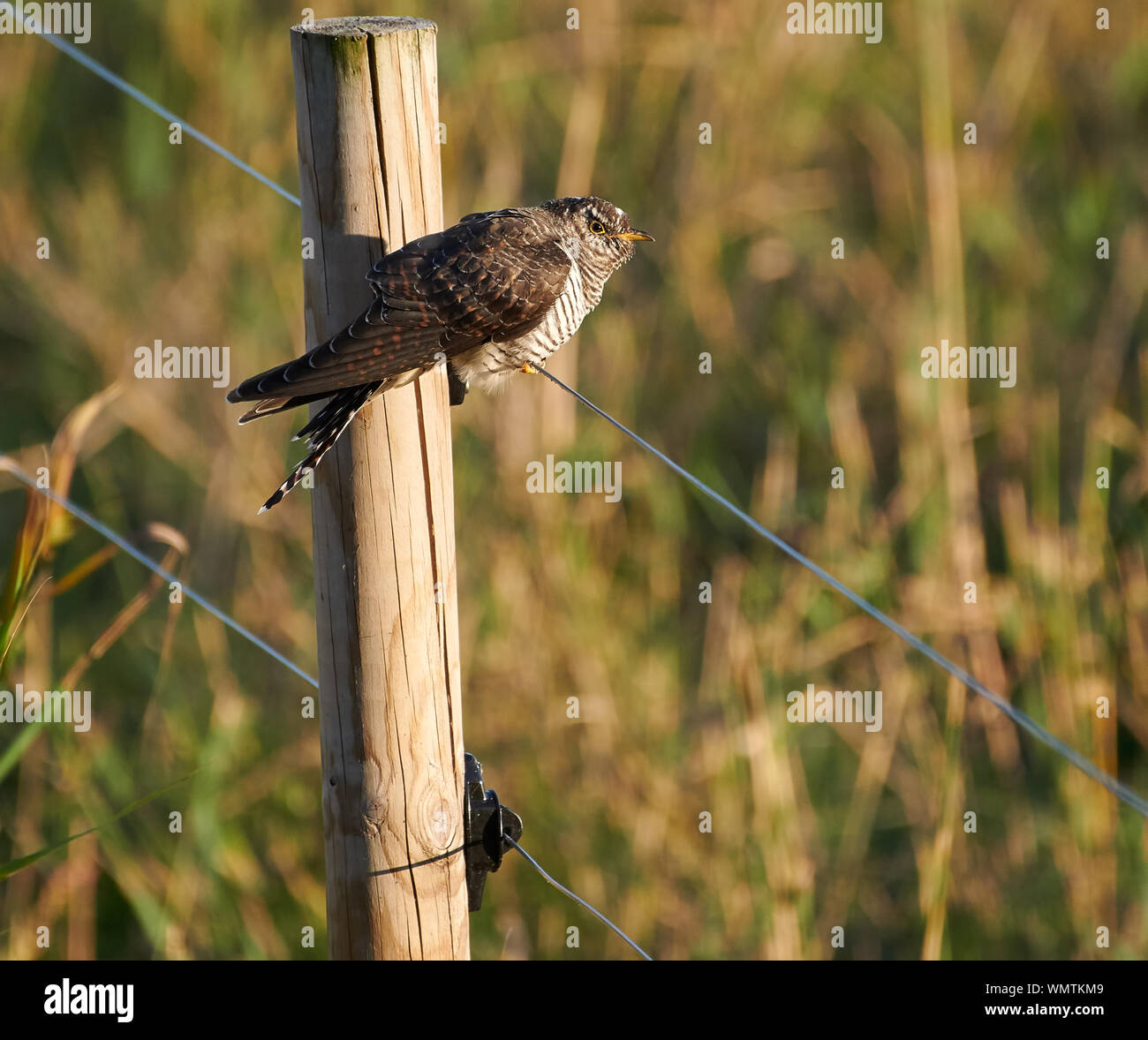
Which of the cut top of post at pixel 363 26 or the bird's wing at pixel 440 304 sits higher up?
the cut top of post at pixel 363 26

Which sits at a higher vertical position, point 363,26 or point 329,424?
point 363,26

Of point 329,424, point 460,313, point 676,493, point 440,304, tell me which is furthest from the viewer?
point 676,493

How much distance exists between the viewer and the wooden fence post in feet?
8.42

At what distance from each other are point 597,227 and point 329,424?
152cm

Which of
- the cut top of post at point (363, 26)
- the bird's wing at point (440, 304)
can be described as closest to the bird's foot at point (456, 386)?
the bird's wing at point (440, 304)

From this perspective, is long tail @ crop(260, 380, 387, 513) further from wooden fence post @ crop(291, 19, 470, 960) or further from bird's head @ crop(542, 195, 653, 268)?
bird's head @ crop(542, 195, 653, 268)

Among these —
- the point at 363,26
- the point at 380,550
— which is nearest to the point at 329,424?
the point at 380,550

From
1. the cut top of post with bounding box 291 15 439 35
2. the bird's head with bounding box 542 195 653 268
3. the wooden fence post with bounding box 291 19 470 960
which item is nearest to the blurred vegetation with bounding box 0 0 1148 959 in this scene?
the wooden fence post with bounding box 291 19 470 960

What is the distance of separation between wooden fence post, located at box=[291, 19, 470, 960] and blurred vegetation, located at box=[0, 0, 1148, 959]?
0.64 m

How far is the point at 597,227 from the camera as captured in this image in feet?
13.0

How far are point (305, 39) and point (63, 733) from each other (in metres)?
2.45

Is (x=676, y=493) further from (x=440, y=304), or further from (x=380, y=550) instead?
(x=380, y=550)

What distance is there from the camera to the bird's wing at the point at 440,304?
2699mm

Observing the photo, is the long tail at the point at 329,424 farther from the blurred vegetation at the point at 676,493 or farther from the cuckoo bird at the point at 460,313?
the blurred vegetation at the point at 676,493
